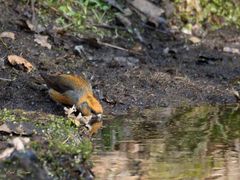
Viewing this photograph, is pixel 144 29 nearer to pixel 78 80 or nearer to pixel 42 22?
pixel 42 22

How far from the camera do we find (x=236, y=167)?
550cm

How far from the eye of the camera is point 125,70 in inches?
363

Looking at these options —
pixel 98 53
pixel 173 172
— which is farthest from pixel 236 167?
pixel 98 53

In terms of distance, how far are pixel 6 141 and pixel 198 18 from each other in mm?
6655

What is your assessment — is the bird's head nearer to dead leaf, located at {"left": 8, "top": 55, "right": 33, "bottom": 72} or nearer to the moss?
the moss

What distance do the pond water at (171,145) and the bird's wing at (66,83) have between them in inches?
15.6

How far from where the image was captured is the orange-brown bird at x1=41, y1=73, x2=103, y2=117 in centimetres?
727

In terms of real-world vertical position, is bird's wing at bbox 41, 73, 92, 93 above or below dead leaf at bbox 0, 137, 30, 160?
below

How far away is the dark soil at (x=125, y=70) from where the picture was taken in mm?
8094

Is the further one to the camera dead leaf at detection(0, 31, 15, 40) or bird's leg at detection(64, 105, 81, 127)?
dead leaf at detection(0, 31, 15, 40)

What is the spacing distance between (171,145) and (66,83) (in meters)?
1.79

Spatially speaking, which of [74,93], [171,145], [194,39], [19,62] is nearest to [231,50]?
[194,39]

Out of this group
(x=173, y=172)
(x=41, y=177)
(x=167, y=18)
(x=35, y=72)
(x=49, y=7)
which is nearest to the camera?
(x=41, y=177)

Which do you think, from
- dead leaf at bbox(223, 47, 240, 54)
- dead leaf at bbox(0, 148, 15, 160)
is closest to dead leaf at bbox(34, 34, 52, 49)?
dead leaf at bbox(223, 47, 240, 54)
